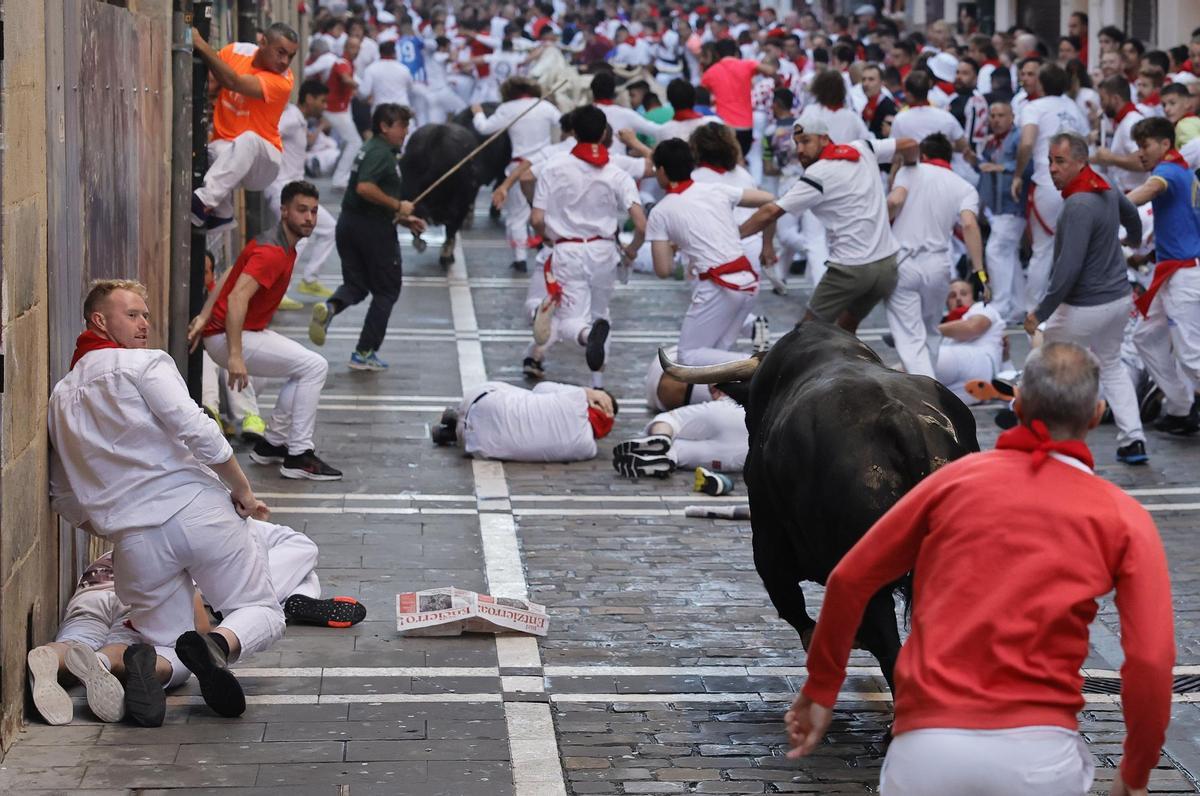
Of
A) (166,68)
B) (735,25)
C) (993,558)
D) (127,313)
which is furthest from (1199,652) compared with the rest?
(735,25)

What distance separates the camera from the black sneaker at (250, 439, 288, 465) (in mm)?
10828

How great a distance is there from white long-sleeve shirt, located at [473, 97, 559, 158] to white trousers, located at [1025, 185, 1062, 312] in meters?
5.62

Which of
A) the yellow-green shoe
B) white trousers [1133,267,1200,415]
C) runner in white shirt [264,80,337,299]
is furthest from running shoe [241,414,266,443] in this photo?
the yellow-green shoe

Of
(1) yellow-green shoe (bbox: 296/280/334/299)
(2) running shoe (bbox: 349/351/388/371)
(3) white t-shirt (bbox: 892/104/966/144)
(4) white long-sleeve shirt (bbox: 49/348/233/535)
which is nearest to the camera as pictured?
(4) white long-sleeve shirt (bbox: 49/348/233/535)

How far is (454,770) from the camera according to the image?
20.2 feet

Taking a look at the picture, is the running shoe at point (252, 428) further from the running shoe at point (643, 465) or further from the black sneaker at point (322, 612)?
the black sneaker at point (322, 612)

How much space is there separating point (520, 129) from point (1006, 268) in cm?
559

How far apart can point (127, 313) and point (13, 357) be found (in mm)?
517

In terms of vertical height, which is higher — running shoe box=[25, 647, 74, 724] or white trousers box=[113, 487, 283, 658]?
white trousers box=[113, 487, 283, 658]

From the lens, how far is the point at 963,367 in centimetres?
1334

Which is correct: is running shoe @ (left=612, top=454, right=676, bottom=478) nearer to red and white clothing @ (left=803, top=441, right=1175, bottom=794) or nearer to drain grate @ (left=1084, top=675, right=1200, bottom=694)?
drain grate @ (left=1084, top=675, right=1200, bottom=694)

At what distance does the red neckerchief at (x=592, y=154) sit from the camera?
13547mm

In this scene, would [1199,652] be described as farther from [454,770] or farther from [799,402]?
[454,770]

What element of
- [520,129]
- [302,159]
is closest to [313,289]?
[302,159]
